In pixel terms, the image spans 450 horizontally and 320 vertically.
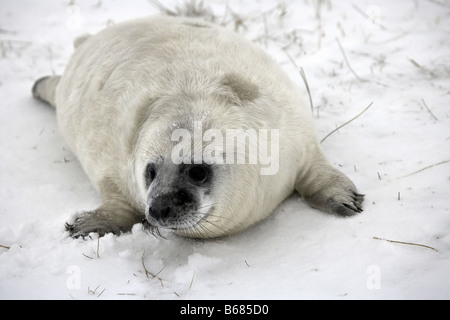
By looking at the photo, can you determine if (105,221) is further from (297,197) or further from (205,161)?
(297,197)

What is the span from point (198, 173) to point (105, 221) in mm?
755

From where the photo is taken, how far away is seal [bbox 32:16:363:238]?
A: 103 inches

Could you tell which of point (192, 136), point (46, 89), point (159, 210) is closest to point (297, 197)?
point (192, 136)

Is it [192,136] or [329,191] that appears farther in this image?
[329,191]

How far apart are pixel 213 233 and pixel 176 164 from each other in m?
0.52

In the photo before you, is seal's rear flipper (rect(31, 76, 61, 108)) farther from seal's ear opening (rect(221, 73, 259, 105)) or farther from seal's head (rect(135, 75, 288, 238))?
seal's ear opening (rect(221, 73, 259, 105))

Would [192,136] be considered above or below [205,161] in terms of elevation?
above

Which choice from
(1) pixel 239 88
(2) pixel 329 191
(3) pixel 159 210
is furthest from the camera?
(2) pixel 329 191
